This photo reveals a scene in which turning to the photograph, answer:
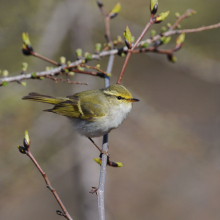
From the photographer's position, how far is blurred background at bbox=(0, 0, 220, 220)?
16.5ft

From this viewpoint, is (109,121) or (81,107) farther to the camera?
(81,107)

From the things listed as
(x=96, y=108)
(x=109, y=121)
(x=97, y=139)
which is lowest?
(x=109, y=121)

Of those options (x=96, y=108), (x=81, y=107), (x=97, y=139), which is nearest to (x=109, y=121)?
(x=96, y=108)

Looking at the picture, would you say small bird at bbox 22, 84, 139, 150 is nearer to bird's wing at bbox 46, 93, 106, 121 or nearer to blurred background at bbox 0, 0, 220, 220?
bird's wing at bbox 46, 93, 106, 121

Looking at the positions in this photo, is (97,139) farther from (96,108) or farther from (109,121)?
(109,121)

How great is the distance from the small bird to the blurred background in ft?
3.39

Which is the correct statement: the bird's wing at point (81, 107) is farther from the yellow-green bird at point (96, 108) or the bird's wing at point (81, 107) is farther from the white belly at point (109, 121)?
the white belly at point (109, 121)

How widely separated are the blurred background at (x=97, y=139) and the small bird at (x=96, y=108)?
1.03m

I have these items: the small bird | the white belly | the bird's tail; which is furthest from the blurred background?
the white belly

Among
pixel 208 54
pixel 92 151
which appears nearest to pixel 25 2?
pixel 92 151

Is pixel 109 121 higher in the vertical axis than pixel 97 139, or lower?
lower

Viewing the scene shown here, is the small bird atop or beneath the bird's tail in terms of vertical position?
beneath

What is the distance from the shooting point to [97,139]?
6.15m

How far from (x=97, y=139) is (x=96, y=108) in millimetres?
2307
